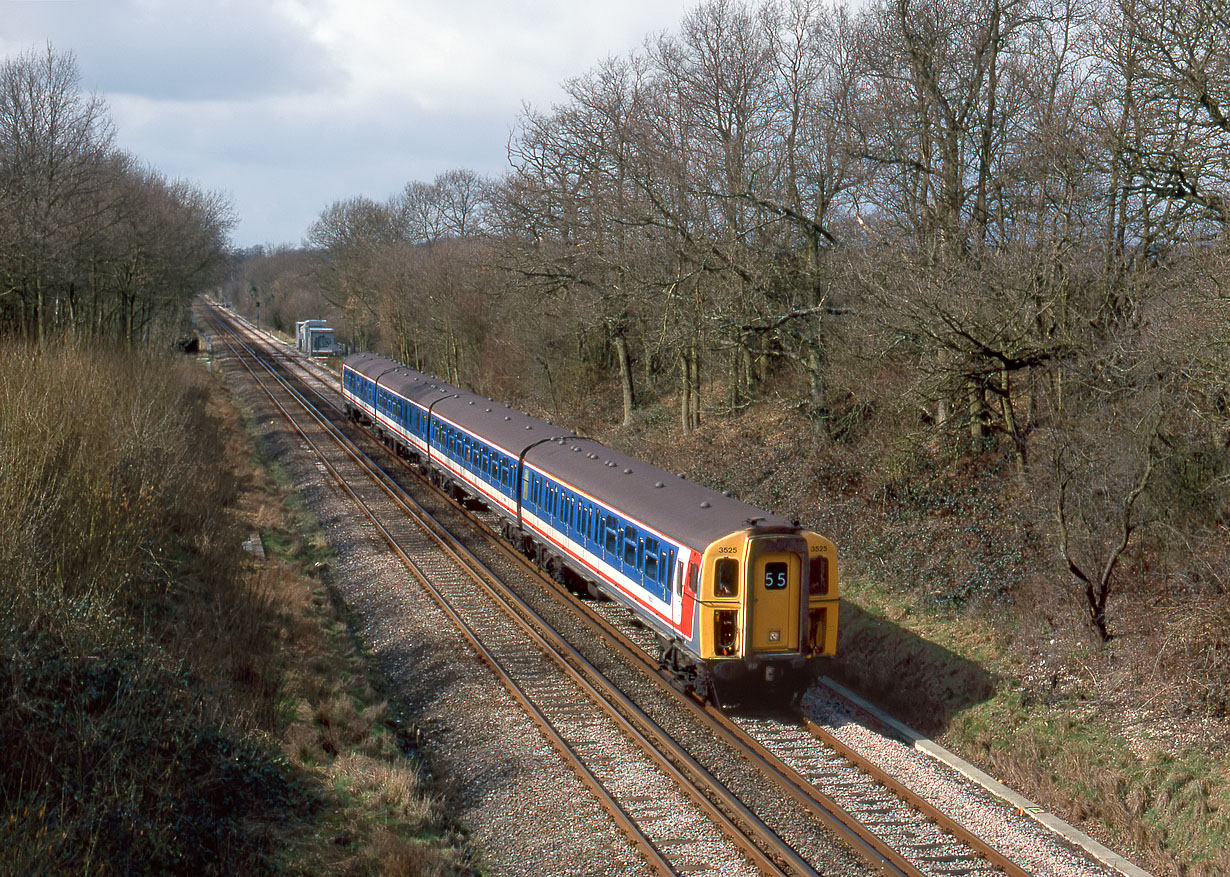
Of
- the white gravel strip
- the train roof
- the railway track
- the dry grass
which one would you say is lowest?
the white gravel strip

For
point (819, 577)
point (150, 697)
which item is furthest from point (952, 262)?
point (150, 697)

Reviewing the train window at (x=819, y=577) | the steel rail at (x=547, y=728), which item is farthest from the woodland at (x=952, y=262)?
the steel rail at (x=547, y=728)

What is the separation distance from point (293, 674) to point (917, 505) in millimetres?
11394

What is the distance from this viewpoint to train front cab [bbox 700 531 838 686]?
11.9m

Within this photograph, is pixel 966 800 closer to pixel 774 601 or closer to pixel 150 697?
pixel 774 601

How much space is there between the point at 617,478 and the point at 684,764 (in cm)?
579

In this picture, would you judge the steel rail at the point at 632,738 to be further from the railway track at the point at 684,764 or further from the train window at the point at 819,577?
the train window at the point at 819,577

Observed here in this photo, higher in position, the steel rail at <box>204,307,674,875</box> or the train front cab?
the train front cab

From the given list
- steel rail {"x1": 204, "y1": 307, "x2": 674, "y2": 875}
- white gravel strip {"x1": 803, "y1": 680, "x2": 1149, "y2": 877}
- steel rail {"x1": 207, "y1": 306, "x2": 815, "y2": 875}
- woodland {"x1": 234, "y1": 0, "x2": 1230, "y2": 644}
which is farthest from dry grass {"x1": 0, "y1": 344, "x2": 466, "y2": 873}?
woodland {"x1": 234, "y1": 0, "x2": 1230, "y2": 644}

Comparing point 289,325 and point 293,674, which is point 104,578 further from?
point 289,325

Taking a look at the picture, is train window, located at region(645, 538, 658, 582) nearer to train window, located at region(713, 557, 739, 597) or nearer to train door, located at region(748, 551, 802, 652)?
train window, located at region(713, 557, 739, 597)

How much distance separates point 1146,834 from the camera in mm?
9648

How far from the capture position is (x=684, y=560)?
12477 millimetres

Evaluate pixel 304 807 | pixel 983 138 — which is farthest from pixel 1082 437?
pixel 304 807
